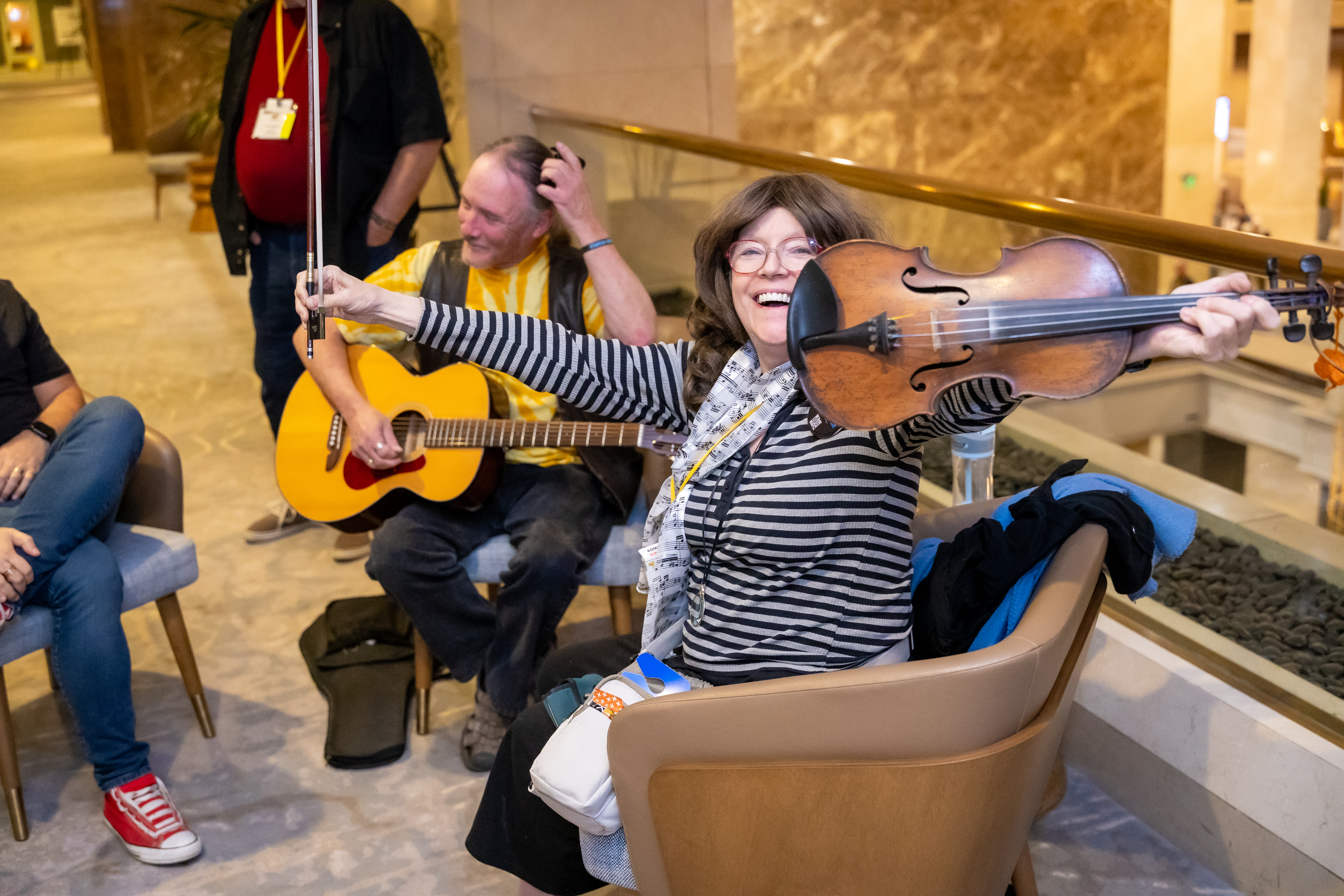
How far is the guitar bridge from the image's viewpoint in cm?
236

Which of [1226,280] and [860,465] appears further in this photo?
[860,465]

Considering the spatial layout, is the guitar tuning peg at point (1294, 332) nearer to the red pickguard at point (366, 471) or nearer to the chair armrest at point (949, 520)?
the chair armrest at point (949, 520)

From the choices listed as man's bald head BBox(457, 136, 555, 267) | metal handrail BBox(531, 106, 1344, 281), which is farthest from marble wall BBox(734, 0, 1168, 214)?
man's bald head BBox(457, 136, 555, 267)

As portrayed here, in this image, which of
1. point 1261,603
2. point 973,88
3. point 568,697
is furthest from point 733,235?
point 973,88

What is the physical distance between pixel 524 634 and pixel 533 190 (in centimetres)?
86

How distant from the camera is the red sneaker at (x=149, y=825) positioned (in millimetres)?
2037

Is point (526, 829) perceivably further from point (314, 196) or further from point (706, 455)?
point (314, 196)

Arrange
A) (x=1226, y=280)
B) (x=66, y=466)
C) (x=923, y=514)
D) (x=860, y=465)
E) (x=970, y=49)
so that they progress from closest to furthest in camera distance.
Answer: (x=1226, y=280) < (x=860, y=465) < (x=923, y=514) < (x=66, y=466) < (x=970, y=49)

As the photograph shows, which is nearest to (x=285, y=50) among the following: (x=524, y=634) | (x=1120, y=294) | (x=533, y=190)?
(x=533, y=190)

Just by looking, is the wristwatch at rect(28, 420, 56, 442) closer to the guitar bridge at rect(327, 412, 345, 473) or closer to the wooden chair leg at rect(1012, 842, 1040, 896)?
the guitar bridge at rect(327, 412, 345, 473)

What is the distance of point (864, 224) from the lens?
1503mm

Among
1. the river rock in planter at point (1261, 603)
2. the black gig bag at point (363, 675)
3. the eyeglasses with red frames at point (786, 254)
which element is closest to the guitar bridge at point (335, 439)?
the black gig bag at point (363, 675)

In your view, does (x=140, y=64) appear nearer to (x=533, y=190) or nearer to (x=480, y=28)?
(x=480, y=28)

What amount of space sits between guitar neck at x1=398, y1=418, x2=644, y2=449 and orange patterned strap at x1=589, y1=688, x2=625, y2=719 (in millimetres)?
763
